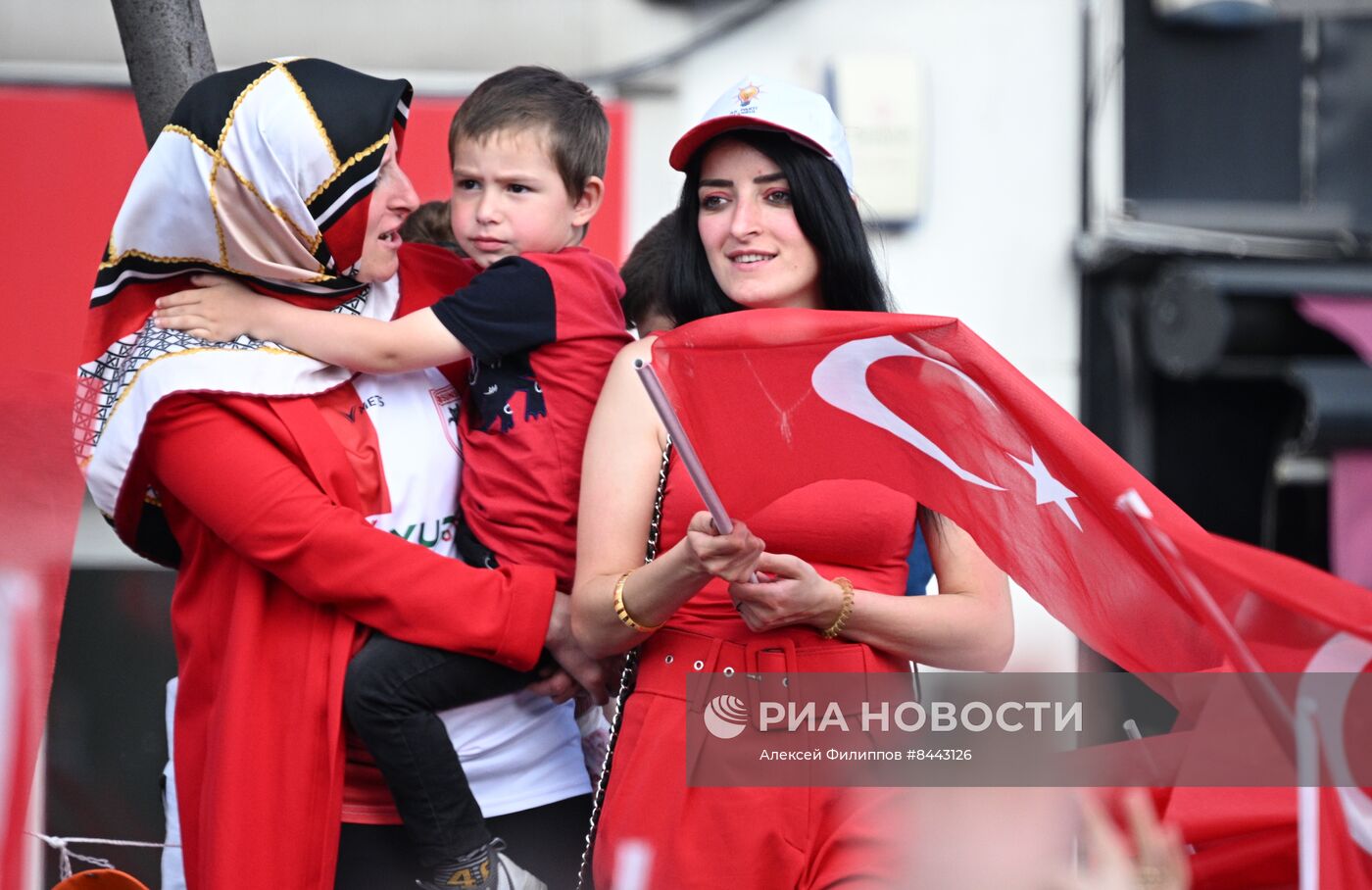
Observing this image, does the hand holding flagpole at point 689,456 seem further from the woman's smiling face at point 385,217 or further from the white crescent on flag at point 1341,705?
the white crescent on flag at point 1341,705

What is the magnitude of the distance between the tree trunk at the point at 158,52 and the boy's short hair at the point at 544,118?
49 centimetres

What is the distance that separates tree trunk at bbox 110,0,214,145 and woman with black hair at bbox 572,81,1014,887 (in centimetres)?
90

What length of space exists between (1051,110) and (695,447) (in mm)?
Answer: 5247

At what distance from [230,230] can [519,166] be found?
563 millimetres

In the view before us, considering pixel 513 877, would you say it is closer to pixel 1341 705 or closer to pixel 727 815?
pixel 727 815

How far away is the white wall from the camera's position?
700cm

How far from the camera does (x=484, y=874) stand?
8.47ft

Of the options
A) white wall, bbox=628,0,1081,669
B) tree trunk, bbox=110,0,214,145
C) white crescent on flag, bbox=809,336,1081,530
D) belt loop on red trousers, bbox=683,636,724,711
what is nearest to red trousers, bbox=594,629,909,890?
belt loop on red trousers, bbox=683,636,724,711

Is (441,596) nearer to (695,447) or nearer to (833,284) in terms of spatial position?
(695,447)

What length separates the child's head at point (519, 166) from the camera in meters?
2.87

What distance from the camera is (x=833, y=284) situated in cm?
270

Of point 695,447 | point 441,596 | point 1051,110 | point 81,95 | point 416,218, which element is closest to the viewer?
point 695,447

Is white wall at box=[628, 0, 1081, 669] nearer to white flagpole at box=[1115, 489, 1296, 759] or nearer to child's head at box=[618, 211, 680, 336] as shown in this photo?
child's head at box=[618, 211, 680, 336]

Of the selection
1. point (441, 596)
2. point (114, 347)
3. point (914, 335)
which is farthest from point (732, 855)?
point (114, 347)
